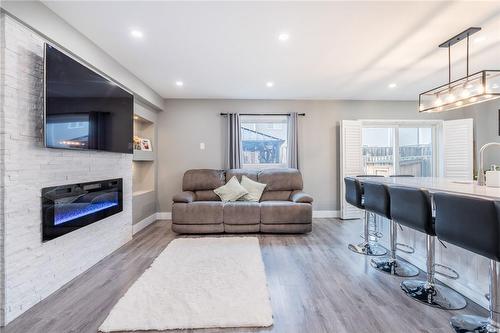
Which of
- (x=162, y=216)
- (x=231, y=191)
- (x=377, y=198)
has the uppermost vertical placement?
(x=377, y=198)

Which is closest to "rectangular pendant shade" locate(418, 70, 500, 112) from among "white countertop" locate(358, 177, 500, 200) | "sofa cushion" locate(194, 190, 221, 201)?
"white countertop" locate(358, 177, 500, 200)

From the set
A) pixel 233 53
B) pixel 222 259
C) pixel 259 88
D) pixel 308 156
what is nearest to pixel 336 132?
pixel 308 156

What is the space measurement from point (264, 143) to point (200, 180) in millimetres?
1599

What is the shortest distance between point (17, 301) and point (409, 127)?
21.5 feet

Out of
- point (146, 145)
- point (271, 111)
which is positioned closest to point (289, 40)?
point (271, 111)

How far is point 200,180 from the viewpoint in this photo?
175 inches

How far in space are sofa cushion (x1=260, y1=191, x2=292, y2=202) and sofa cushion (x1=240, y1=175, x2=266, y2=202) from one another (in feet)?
0.48

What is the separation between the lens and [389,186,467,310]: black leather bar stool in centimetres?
181

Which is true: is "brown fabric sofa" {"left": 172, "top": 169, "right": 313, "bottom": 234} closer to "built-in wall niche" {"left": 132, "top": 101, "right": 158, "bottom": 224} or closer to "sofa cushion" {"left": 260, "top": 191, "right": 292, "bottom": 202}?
"sofa cushion" {"left": 260, "top": 191, "right": 292, "bottom": 202}

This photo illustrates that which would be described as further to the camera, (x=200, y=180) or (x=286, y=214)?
(x=200, y=180)

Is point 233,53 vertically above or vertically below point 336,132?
above

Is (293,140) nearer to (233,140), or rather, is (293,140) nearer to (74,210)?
(233,140)

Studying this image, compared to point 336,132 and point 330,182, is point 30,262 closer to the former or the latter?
point 330,182

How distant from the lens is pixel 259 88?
13.6 feet
